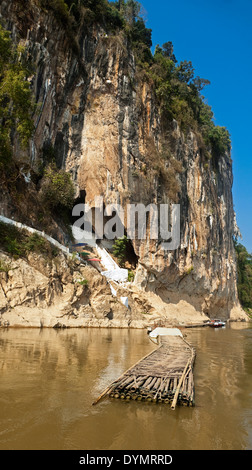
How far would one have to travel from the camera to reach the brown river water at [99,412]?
16.0ft

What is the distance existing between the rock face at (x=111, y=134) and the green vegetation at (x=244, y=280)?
26800mm

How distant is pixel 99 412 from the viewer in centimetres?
597

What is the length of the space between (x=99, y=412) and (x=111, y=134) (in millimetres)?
28244

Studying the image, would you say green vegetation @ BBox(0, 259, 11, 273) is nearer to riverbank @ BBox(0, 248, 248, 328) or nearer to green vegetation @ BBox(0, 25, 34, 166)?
riverbank @ BBox(0, 248, 248, 328)

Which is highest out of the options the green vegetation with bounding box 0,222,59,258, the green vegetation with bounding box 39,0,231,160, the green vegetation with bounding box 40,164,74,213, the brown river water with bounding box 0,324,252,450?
the green vegetation with bounding box 39,0,231,160

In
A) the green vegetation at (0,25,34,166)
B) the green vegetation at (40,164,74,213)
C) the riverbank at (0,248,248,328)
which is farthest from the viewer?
the green vegetation at (40,164,74,213)

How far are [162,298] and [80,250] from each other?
983 centimetres

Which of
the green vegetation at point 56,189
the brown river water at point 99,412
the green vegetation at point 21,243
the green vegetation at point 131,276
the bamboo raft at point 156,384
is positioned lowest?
the brown river water at point 99,412

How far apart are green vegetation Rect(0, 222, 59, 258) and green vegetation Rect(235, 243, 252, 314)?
4746 cm

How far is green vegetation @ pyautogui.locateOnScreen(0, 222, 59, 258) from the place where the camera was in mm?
19438

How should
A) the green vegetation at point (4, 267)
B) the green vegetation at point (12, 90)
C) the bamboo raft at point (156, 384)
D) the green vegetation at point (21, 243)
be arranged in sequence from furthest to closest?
the green vegetation at point (21, 243) → the green vegetation at point (4, 267) → the green vegetation at point (12, 90) → the bamboo raft at point (156, 384)

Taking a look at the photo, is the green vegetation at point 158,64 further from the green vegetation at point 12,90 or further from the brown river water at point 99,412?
the brown river water at point 99,412

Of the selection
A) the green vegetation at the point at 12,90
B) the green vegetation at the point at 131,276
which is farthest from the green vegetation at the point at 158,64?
the green vegetation at the point at 131,276

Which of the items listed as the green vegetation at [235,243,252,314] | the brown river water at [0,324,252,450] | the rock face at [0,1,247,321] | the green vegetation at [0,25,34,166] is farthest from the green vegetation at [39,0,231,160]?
the brown river water at [0,324,252,450]
